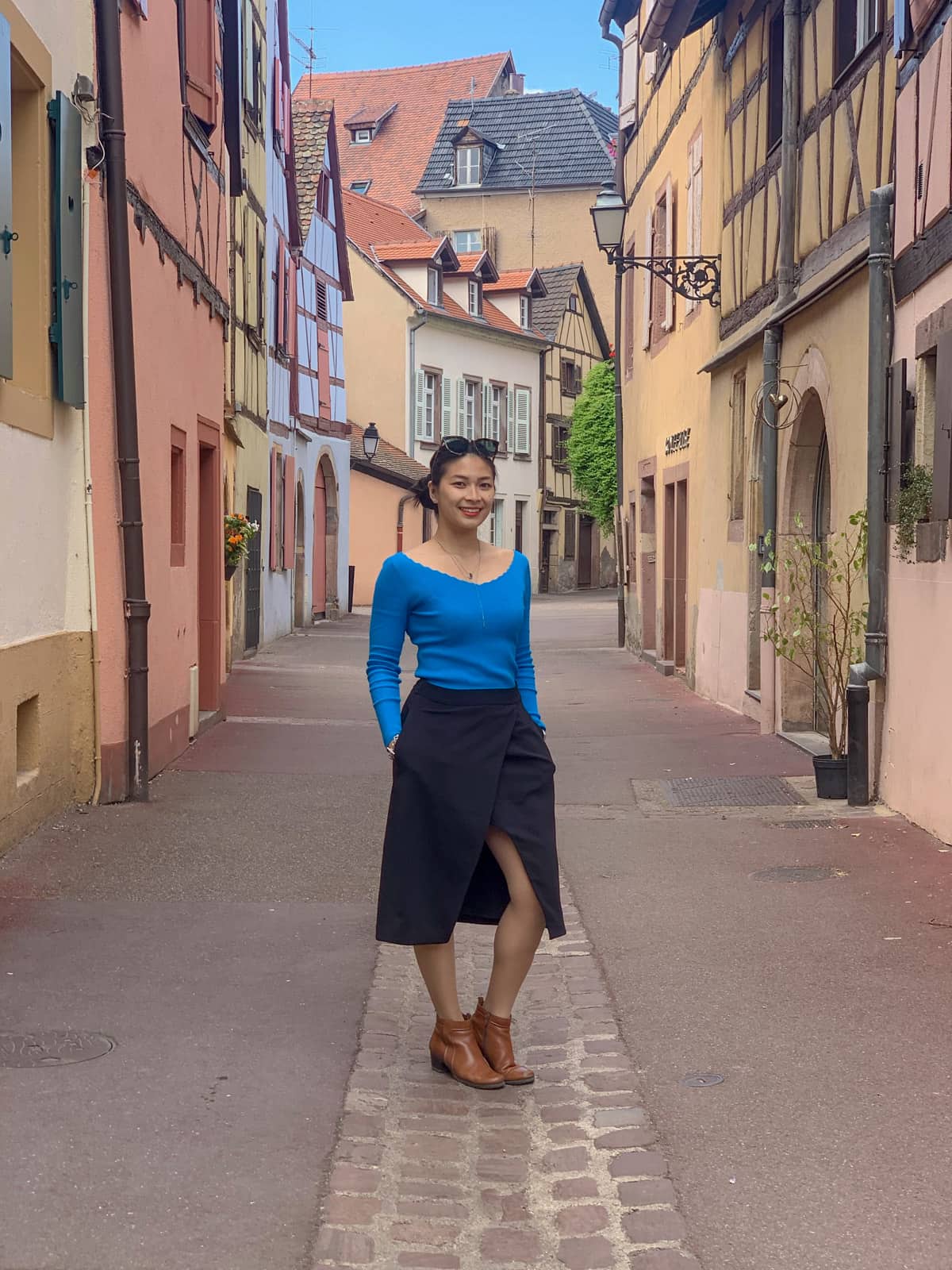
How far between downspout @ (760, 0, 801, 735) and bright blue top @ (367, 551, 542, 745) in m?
7.72

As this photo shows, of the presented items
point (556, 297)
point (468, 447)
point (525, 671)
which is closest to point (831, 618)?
point (525, 671)

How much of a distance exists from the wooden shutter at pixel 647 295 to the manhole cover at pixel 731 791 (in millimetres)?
11964

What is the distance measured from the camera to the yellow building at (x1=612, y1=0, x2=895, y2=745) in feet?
35.2

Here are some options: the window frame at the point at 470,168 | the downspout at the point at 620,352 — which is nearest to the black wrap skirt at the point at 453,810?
the downspout at the point at 620,352

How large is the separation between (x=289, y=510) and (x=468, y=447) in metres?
23.3

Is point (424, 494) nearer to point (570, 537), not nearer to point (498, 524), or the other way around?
point (498, 524)

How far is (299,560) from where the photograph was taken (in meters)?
29.8

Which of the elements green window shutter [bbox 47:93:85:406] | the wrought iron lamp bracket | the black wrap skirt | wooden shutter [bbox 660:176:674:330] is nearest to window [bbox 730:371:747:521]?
the wrought iron lamp bracket

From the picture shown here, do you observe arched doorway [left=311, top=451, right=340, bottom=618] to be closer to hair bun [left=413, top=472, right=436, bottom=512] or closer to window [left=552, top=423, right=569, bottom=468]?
window [left=552, top=423, right=569, bottom=468]

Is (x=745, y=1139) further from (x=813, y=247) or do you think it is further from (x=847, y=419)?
(x=813, y=247)

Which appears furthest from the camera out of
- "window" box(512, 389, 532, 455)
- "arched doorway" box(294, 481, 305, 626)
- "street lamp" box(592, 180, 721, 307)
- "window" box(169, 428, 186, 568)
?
"window" box(512, 389, 532, 455)

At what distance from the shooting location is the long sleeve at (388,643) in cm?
455

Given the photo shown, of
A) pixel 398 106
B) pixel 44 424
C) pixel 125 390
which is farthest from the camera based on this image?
pixel 398 106

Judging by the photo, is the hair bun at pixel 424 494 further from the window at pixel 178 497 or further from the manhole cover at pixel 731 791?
the window at pixel 178 497
